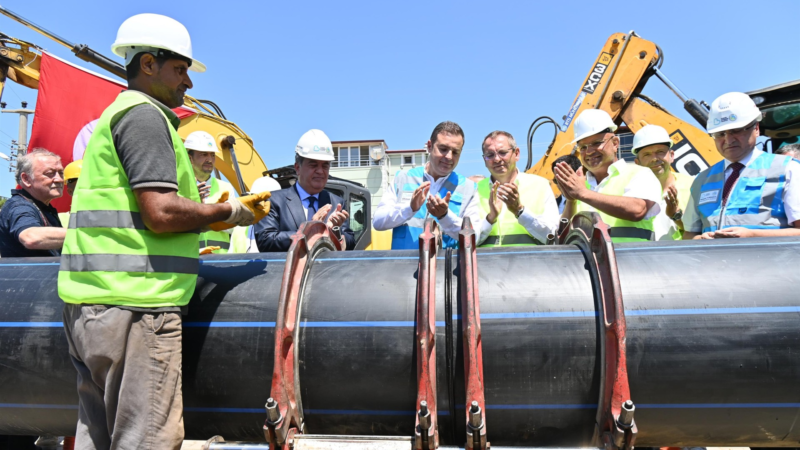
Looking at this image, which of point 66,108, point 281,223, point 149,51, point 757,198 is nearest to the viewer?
point 149,51

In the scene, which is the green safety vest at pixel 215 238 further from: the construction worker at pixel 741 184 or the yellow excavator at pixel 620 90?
the yellow excavator at pixel 620 90

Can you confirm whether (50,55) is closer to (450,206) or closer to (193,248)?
(450,206)

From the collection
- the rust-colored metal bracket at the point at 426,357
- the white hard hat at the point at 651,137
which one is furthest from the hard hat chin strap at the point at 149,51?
the white hard hat at the point at 651,137

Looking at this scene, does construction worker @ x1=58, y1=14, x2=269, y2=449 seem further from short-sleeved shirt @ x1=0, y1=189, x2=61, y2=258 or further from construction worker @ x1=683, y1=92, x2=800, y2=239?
construction worker @ x1=683, y1=92, x2=800, y2=239

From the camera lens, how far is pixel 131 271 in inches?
80.0

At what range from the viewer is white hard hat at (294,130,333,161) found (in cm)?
407

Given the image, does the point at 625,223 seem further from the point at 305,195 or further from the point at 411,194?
the point at 305,195

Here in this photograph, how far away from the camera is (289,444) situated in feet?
6.57

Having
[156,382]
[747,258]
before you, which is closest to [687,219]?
[747,258]

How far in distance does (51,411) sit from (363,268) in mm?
1390

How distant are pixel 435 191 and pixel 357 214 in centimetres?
405

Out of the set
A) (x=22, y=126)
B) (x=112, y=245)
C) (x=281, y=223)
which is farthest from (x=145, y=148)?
(x=22, y=126)

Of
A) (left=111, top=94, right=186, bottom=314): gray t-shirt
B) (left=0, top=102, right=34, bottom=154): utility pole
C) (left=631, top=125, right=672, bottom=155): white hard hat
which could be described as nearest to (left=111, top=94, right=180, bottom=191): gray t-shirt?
(left=111, top=94, right=186, bottom=314): gray t-shirt

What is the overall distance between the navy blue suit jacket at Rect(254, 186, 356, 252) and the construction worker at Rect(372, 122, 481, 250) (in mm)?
337
